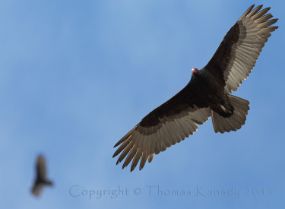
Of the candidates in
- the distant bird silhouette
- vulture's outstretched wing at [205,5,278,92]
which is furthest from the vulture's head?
the distant bird silhouette

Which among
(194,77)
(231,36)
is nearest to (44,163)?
(194,77)

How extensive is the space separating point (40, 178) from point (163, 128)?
765 cm

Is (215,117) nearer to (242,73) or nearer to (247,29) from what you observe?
(242,73)

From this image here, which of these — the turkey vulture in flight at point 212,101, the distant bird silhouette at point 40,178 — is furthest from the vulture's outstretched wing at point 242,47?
the distant bird silhouette at point 40,178

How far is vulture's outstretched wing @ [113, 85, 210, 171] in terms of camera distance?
35.2 feet

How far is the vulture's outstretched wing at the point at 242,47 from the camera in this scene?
1037 cm

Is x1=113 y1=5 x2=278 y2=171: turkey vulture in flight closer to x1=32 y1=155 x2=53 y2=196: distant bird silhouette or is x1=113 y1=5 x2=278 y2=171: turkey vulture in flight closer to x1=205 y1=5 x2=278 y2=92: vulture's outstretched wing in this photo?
x1=205 y1=5 x2=278 y2=92: vulture's outstretched wing

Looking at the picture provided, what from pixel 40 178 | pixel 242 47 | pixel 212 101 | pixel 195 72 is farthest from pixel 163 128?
pixel 40 178

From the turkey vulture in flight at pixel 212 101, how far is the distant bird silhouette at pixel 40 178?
22.8ft

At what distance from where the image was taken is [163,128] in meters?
10.9

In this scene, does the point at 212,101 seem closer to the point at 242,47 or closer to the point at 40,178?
the point at 242,47

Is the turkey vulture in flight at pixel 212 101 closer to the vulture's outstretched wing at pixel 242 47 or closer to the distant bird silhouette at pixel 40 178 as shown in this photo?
the vulture's outstretched wing at pixel 242 47

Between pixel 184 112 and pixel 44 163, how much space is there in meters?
7.76

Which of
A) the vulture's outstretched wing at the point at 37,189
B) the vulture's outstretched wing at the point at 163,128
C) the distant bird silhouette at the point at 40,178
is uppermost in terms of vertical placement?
the vulture's outstretched wing at the point at 163,128
